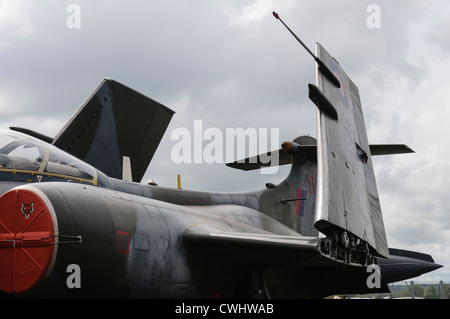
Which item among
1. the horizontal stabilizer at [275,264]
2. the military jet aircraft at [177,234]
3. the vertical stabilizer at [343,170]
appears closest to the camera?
the military jet aircraft at [177,234]

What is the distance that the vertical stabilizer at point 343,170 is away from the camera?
6605 mm

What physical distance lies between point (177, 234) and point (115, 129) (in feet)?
25.4

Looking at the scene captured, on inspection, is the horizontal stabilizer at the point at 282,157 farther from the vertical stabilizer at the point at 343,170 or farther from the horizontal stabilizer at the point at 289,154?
the vertical stabilizer at the point at 343,170

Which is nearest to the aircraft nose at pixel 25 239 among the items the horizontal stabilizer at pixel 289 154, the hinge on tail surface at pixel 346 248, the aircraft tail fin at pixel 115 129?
the hinge on tail surface at pixel 346 248

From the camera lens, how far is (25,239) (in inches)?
215

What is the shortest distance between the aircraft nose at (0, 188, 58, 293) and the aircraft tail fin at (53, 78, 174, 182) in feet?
24.7

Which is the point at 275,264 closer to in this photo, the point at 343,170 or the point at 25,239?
the point at 343,170

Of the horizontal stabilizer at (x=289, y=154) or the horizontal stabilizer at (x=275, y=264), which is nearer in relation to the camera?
the horizontal stabilizer at (x=275, y=264)

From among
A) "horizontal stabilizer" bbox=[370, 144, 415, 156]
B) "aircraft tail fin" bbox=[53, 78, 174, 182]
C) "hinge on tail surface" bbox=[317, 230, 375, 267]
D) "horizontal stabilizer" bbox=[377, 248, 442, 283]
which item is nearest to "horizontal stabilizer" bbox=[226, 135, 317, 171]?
"horizontal stabilizer" bbox=[370, 144, 415, 156]

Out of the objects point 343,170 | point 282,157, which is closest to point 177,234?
point 343,170

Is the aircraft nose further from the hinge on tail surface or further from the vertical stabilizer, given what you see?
the hinge on tail surface

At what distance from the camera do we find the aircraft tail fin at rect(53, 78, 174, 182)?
1328 cm

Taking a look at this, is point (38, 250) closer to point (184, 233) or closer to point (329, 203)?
point (184, 233)

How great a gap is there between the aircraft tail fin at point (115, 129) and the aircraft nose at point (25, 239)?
7.52 m
